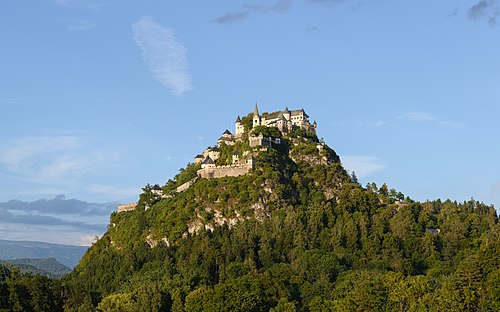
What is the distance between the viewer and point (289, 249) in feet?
Answer: 428

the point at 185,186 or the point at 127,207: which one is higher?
the point at 185,186

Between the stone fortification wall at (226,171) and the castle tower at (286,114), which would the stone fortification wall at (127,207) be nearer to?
the stone fortification wall at (226,171)

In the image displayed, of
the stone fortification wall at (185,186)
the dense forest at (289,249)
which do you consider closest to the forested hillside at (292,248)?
the dense forest at (289,249)

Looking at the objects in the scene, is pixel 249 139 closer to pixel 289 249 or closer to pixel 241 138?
pixel 241 138

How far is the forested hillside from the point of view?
9444 cm

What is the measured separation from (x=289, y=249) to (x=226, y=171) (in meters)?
27.5

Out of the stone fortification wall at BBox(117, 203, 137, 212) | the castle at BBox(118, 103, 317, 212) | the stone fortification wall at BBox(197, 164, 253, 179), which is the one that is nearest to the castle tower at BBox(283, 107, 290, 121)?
the castle at BBox(118, 103, 317, 212)

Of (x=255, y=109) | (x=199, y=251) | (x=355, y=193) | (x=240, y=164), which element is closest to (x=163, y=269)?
(x=199, y=251)

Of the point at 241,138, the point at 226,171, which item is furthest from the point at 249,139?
the point at 226,171

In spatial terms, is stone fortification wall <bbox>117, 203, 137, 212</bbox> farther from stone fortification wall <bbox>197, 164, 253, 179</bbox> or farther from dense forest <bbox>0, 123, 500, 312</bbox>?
stone fortification wall <bbox>197, 164, 253, 179</bbox>

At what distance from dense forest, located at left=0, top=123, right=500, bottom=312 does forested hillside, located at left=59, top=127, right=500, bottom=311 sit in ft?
0.78

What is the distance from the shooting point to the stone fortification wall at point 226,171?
148 metres

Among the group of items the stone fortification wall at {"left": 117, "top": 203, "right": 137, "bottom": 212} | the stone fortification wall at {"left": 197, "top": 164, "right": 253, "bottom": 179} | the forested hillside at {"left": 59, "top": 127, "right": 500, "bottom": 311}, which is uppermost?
the stone fortification wall at {"left": 197, "top": 164, "right": 253, "bottom": 179}

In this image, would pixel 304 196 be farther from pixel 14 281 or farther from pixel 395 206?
pixel 14 281
